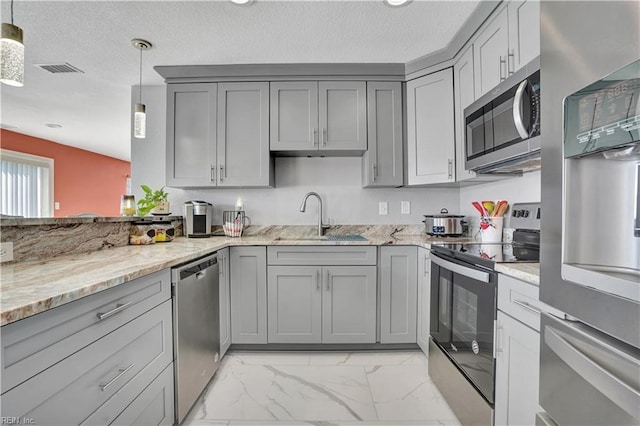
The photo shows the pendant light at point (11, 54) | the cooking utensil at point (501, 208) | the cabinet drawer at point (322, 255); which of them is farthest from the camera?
the cabinet drawer at point (322, 255)

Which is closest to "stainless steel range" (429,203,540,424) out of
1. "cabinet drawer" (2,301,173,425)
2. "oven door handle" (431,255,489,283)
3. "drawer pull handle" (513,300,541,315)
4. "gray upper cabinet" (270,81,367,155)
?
"oven door handle" (431,255,489,283)

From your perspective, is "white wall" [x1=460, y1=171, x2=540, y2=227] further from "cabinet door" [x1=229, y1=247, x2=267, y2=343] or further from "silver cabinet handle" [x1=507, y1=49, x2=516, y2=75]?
"cabinet door" [x1=229, y1=247, x2=267, y2=343]

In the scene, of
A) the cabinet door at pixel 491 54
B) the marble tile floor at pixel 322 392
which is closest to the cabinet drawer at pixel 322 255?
the marble tile floor at pixel 322 392

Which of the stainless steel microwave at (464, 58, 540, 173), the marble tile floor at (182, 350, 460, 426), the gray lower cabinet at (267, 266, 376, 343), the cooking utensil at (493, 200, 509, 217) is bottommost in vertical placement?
the marble tile floor at (182, 350, 460, 426)

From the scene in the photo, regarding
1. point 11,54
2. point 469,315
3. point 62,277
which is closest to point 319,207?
point 469,315

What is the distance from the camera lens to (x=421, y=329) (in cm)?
228

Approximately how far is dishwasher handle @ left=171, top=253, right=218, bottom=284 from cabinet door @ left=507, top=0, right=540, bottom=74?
2021mm

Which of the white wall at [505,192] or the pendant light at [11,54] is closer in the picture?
the pendant light at [11,54]

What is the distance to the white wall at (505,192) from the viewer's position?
6.09ft

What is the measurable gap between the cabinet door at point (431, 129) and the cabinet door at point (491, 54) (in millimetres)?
385

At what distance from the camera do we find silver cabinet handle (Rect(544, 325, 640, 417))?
54 cm

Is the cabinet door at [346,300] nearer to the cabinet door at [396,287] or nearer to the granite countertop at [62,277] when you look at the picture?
the cabinet door at [396,287]

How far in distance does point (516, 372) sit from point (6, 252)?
7.06 ft

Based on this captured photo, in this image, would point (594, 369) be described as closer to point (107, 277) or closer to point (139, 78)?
point (107, 277)
